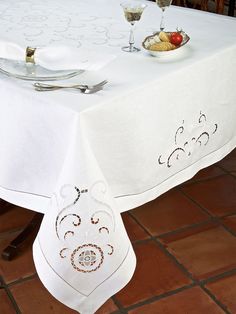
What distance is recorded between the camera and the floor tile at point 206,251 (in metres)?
1.50

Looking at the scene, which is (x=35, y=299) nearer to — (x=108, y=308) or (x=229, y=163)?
(x=108, y=308)

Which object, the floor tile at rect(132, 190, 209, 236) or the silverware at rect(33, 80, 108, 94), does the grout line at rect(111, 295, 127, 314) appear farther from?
the silverware at rect(33, 80, 108, 94)

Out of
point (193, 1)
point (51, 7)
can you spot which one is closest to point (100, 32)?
point (51, 7)

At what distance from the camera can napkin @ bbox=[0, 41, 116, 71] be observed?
1.07 m

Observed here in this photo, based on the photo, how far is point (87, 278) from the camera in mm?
1026

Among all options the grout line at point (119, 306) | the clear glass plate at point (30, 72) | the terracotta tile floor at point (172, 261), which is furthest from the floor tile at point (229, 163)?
the clear glass plate at point (30, 72)

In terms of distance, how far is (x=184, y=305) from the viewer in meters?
1.35

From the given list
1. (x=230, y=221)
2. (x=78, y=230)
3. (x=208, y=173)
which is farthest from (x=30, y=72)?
(x=208, y=173)

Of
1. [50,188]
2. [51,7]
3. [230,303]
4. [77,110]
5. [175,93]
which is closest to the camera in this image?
[77,110]

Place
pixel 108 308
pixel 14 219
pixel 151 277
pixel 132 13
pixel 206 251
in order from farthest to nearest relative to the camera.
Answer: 1. pixel 14 219
2. pixel 206 251
3. pixel 151 277
4. pixel 108 308
5. pixel 132 13

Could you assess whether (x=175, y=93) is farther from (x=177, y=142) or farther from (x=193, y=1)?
(x=193, y=1)

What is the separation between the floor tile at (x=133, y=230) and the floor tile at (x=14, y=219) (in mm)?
351

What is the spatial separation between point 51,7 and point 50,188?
91 centimetres

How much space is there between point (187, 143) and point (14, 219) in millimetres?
783
